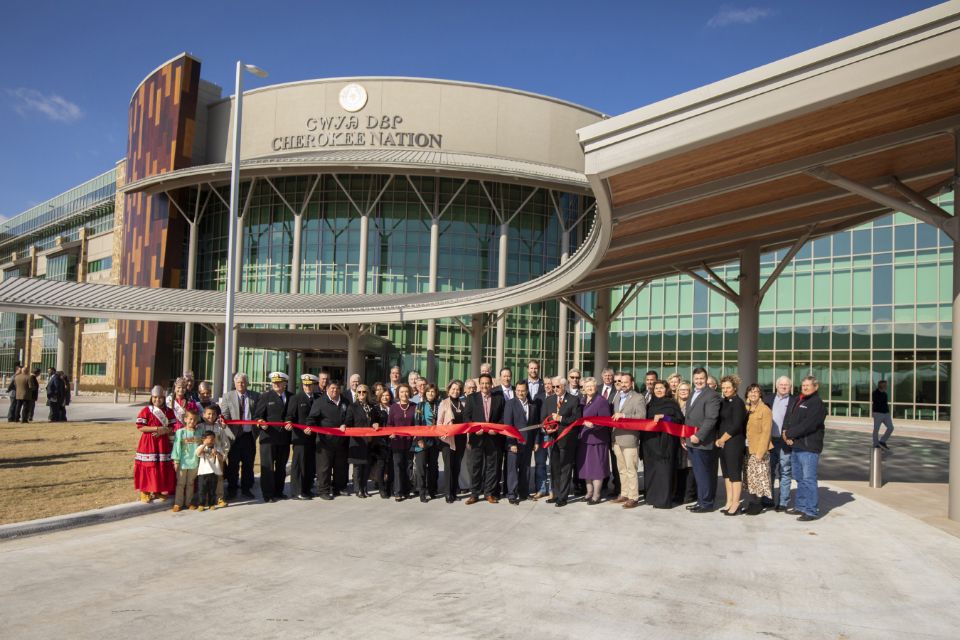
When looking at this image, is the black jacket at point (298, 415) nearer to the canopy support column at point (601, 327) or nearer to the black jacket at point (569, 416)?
A: the black jacket at point (569, 416)

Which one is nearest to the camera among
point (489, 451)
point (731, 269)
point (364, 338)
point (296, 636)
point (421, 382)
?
point (296, 636)

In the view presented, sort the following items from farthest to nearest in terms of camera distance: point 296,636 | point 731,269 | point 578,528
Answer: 1. point 731,269
2. point 578,528
3. point 296,636

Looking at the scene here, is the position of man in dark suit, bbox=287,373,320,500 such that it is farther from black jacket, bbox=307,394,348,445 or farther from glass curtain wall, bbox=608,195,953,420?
glass curtain wall, bbox=608,195,953,420

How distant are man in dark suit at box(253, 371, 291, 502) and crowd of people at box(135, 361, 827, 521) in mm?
20

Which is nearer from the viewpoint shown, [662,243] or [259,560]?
[259,560]

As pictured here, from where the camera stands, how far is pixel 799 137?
9.20 m

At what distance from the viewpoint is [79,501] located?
386 inches

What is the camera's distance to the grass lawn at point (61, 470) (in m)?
9.59

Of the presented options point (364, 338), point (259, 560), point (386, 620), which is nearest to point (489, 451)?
point (259, 560)

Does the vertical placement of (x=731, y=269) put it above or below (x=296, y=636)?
above

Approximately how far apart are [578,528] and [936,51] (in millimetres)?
6524

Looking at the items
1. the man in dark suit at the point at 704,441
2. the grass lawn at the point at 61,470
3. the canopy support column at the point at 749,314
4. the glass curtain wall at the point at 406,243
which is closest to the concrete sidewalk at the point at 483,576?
the man in dark suit at the point at 704,441

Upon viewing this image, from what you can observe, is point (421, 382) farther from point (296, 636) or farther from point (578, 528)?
point (296, 636)

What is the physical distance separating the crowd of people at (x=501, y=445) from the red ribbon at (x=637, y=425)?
0.06 m
